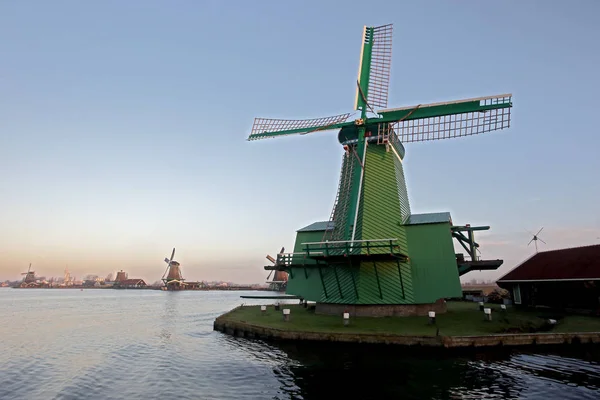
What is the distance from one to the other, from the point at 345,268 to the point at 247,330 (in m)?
7.63

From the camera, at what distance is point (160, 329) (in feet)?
98.2

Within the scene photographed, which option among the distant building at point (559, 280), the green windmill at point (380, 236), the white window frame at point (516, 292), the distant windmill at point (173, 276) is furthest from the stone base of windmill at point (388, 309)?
the distant windmill at point (173, 276)

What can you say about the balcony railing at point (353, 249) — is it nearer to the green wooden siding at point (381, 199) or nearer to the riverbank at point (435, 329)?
the green wooden siding at point (381, 199)

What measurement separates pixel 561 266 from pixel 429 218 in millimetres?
11369

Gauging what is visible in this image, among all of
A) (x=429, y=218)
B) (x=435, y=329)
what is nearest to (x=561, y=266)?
(x=429, y=218)

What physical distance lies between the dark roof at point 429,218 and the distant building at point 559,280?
9070mm

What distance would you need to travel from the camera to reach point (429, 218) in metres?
27.4

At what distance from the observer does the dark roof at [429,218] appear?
26.1m

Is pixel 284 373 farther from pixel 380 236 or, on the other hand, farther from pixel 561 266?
pixel 561 266

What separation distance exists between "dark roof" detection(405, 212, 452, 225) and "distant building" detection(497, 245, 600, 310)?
907 cm

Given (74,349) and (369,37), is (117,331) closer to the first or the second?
(74,349)

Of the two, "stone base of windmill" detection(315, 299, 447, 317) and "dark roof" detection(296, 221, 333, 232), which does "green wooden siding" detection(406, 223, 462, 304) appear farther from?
"dark roof" detection(296, 221, 333, 232)

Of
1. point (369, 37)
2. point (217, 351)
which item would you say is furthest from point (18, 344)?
point (369, 37)

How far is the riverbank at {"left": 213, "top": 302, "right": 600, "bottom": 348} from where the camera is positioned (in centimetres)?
1809
